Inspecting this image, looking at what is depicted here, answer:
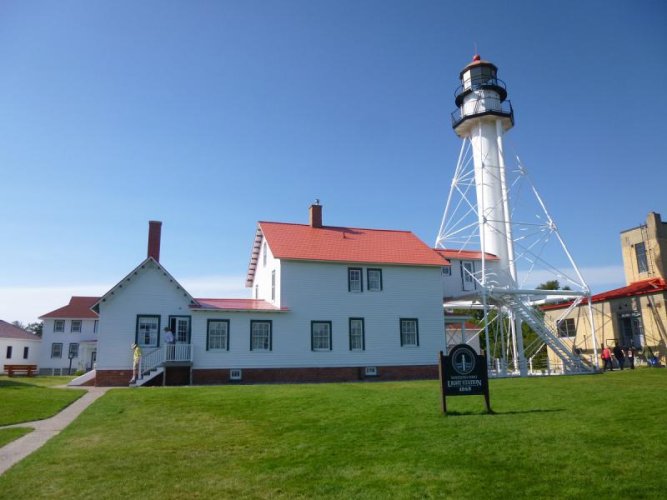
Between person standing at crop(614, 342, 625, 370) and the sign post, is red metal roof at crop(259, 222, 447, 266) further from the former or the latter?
the sign post

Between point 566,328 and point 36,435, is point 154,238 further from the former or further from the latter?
point 566,328

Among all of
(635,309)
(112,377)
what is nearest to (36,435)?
(112,377)

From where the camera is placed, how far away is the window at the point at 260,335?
27648 millimetres

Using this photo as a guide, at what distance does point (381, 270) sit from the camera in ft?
99.5

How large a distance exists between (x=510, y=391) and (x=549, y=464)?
9168 mm

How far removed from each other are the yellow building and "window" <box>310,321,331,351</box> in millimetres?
15364

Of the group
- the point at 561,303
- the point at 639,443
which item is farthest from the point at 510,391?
the point at 561,303

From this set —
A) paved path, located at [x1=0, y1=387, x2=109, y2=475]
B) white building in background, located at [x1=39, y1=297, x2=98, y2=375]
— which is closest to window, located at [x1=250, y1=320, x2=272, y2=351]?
paved path, located at [x1=0, y1=387, x2=109, y2=475]

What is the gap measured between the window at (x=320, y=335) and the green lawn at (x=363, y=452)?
44.8ft

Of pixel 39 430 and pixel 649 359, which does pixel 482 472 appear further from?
pixel 649 359

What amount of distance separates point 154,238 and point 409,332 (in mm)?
14967

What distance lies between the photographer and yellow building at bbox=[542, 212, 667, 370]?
104 ft

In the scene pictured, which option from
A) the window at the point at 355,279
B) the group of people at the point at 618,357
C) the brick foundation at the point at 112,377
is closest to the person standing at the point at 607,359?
the group of people at the point at 618,357

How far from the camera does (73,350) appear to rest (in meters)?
55.6
